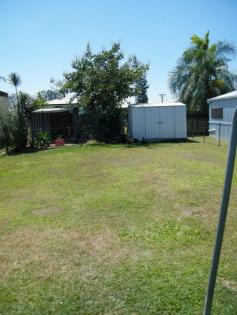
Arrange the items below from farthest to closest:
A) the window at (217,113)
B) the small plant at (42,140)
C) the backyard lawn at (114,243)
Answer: the window at (217,113)
the small plant at (42,140)
the backyard lawn at (114,243)

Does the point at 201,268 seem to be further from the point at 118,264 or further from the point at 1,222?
the point at 1,222

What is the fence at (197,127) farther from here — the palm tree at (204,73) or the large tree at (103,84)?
the large tree at (103,84)

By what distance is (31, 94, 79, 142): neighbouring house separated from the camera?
64.8ft

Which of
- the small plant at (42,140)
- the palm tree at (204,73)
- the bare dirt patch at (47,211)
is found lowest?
the bare dirt patch at (47,211)

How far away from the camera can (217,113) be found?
745 inches

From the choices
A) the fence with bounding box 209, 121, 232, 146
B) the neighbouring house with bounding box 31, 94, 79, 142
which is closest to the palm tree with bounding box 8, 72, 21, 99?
the neighbouring house with bounding box 31, 94, 79, 142

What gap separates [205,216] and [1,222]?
3.29 m

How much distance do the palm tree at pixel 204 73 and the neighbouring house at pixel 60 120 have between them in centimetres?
900

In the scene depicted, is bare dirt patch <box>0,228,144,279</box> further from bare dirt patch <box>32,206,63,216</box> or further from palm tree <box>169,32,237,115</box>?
palm tree <box>169,32,237,115</box>

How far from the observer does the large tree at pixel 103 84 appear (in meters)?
19.0

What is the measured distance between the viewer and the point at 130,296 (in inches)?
130

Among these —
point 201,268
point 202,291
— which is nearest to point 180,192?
point 201,268

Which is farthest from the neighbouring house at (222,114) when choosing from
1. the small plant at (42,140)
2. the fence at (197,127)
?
the small plant at (42,140)

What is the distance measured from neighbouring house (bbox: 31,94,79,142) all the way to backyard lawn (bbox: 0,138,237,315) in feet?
34.9
